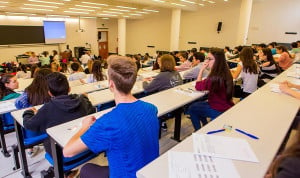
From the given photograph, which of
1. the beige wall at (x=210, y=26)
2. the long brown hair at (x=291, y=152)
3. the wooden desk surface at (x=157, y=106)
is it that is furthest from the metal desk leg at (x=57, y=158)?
the beige wall at (x=210, y=26)

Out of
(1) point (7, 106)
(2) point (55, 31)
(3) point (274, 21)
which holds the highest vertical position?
(3) point (274, 21)

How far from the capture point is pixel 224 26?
11914 millimetres

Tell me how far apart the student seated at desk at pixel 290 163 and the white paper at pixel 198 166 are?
0.29m

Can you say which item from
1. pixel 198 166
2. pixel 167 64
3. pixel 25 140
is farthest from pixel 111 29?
pixel 198 166

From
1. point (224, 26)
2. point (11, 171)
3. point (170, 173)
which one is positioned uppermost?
point (224, 26)

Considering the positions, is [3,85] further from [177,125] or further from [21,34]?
[21,34]

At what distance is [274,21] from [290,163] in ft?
39.4

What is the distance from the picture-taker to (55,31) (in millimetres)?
12867

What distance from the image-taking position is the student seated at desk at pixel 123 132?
1049mm

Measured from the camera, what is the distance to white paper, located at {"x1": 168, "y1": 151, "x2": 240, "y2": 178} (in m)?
1.00

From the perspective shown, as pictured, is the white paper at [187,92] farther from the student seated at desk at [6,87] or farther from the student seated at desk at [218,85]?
the student seated at desk at [6,87]

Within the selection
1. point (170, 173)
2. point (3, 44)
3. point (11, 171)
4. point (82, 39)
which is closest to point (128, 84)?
point (170, 173)

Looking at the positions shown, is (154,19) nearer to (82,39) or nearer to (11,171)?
(82,39)

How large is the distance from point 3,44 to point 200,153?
42.5 feet
